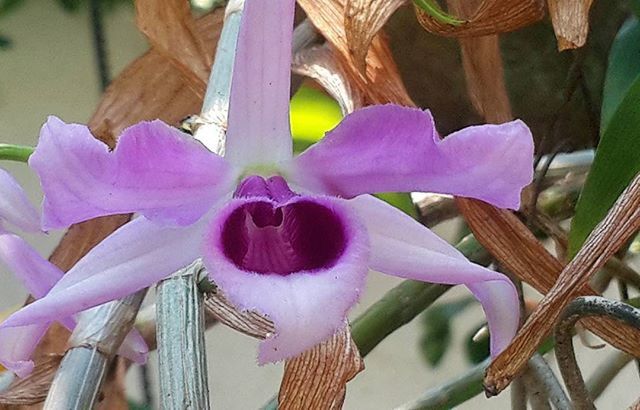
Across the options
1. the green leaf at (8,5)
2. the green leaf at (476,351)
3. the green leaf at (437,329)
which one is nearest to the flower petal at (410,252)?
the green leaf at (476,351)

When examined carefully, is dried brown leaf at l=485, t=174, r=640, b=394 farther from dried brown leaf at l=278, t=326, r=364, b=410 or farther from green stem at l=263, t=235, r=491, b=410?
green stem at l=263, t=235, r=491, b=410

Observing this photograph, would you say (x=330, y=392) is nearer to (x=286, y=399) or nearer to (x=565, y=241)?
(x=286, y=399)

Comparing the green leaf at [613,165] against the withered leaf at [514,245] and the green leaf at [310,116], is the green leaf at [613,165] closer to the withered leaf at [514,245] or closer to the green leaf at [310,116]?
the withered leaf at [514,245]

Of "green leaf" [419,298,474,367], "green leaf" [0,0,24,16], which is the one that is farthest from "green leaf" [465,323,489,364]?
"green leaf" [0,0,24,16]

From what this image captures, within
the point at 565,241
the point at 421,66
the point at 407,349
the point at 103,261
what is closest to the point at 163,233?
the point at 103,261

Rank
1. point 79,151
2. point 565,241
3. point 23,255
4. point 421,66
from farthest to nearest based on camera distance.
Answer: point 421,66 < point 565,241 < point 23,255 < point 79,151

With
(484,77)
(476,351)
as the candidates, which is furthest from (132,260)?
(476,351)
